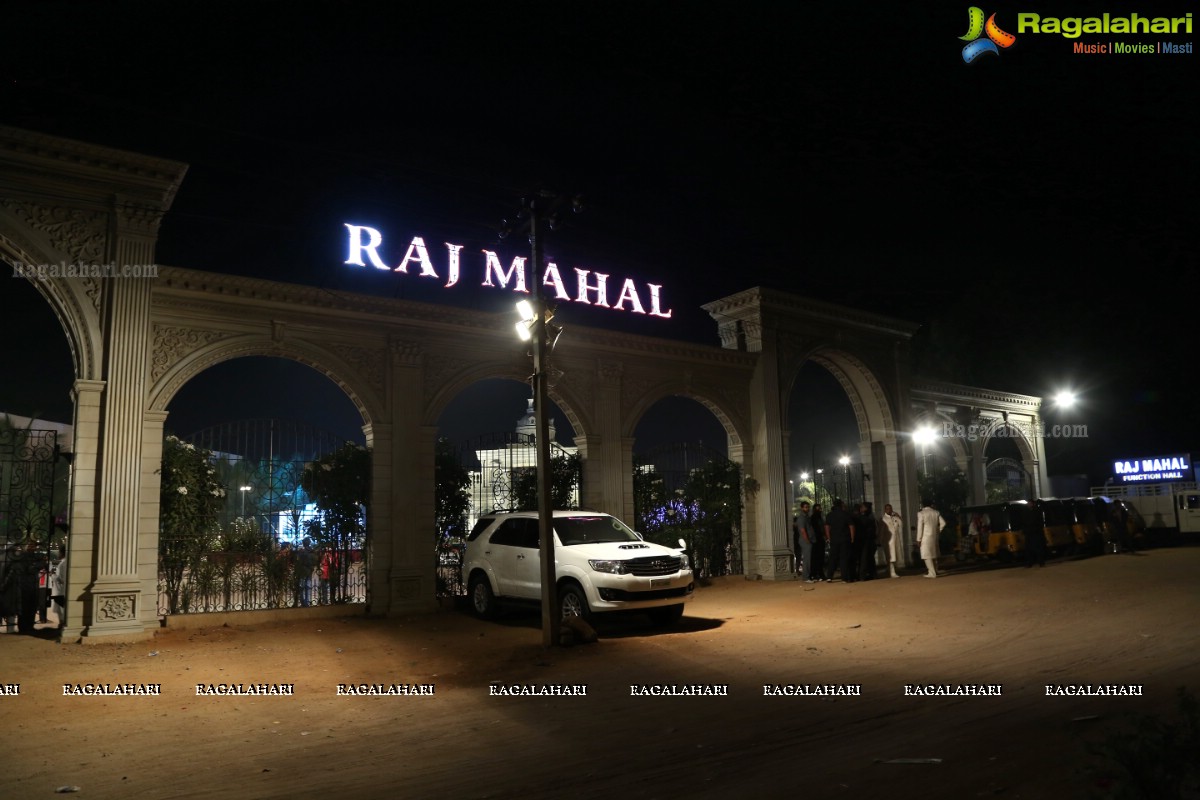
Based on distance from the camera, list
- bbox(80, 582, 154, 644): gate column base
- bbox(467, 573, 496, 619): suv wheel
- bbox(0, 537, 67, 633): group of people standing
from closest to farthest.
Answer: bbox(80, 582, 154, 644): gate column base
bbox(0, 537, 67, 633): group of people standing
bbox(467, 573, 496, 619): suv wheel

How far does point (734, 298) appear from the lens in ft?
67.4

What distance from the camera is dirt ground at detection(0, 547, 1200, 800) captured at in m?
5.11

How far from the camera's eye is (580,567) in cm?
1155

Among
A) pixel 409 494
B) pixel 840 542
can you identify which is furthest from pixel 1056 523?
pixel 409 494

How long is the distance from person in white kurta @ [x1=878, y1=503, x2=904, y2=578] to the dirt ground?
6065 mm

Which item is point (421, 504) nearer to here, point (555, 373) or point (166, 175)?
point (555, 373)

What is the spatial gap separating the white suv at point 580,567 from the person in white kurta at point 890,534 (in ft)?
27.3

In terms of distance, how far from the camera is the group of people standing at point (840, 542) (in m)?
18.2

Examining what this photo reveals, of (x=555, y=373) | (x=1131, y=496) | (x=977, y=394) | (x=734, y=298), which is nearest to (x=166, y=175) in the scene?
(x=555, y=373)

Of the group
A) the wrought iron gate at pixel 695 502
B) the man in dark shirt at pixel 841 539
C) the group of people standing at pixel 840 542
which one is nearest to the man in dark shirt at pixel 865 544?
the group of people standing at pixel 840 542

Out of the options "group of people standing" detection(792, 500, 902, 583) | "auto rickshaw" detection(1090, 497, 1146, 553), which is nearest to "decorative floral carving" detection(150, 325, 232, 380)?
"group of people standing" detection(792, 500, 902, 583)

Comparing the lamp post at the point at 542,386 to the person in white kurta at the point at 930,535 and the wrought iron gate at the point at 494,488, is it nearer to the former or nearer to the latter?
the wrought iron gate at the point at 494,488

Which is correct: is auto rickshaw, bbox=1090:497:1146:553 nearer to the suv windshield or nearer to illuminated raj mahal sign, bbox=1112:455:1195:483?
illuminated raj mahal sign, bbox=1112:455:1195:483

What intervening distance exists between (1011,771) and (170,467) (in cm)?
1207
